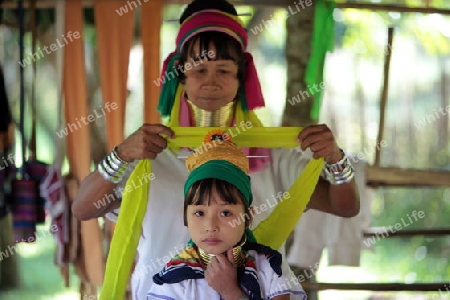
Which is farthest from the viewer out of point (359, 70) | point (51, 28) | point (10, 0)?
point (359, 70)

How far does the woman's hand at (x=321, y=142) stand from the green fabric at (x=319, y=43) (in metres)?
1.20

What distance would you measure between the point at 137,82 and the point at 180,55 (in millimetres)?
2618

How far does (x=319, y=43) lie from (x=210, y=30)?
3.83 ft

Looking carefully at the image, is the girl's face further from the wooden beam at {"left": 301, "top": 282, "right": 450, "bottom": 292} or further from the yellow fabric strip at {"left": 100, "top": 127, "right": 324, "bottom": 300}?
the wooden beam at {"left": 301, "top": 282, "right": 450, "bottom": 292}

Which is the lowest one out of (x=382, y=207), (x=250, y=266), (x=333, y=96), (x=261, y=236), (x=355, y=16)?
(x=250, y=266)

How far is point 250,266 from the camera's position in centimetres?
174

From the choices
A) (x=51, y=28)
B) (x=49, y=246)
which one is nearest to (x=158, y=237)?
(x=51, y=28)

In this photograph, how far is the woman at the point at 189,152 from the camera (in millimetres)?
1961

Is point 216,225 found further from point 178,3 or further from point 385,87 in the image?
point 385,87

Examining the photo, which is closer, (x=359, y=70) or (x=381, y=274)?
(x=359, y=70)

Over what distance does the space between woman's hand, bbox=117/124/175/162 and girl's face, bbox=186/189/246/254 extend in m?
0.28

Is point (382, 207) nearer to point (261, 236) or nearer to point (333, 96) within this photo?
point (333, 96)

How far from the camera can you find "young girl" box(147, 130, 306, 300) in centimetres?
169

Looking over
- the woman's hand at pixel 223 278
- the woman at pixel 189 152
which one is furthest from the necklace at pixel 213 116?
the woman's hand at pixel 223 278
